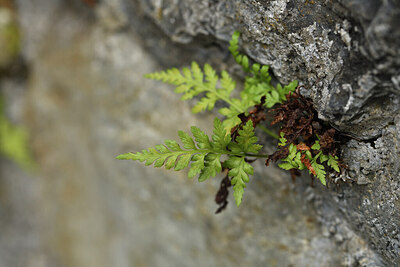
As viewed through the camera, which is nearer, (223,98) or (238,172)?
(238,172)

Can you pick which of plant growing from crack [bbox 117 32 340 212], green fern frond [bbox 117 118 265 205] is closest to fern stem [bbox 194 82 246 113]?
plant growing from crack [bbox 117 32 340 212]

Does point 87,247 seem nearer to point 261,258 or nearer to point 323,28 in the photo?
point 261,258

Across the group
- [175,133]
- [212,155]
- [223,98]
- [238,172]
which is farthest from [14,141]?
[238,172]

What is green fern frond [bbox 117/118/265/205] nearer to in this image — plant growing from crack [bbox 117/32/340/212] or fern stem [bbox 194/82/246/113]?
plant growing from crack [bbox 117/32/340/212]

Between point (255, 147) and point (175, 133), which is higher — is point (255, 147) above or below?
above

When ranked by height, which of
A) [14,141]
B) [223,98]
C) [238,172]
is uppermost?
[223,98]

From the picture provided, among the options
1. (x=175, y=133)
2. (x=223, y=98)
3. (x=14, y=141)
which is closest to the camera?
(x=223, y=98)

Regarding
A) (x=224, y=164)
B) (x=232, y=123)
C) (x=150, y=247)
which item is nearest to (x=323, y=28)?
(x=232, y=123)

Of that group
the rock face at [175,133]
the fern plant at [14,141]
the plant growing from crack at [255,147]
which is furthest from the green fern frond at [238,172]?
the fern plant at [14,141]

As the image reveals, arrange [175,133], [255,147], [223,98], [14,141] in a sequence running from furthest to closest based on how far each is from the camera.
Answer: [14,141], [175,133], [223,98], [255,147]

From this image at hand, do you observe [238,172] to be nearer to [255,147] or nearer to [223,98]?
[255,147]
